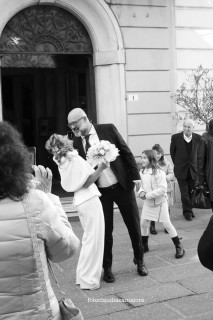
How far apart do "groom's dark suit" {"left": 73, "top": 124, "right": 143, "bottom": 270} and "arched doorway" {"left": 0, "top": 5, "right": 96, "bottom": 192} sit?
16.0 ft

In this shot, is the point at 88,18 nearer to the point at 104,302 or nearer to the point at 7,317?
the point at 104,302

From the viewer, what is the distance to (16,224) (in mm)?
2074

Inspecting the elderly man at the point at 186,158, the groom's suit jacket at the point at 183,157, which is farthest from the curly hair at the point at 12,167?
the groom's suit jacket at the point at 183,157

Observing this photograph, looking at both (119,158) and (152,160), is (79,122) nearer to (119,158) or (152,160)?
(119,158)

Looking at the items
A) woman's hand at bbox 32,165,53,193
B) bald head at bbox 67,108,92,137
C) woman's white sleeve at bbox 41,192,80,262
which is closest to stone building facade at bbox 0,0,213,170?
bald head at bbox 67,108,92,137

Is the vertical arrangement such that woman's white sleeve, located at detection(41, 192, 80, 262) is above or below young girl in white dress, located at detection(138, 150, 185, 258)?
above

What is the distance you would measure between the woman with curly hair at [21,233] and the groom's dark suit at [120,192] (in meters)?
3.28

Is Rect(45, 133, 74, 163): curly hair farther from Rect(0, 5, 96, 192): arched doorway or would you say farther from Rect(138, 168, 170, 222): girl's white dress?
Rect(0, 5, 96, 192): arched doorway

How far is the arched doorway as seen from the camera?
9.78 m

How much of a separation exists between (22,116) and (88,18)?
6260 millimetres

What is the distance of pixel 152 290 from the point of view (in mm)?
5000

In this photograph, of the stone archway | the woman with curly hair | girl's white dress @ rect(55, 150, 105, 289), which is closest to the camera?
the woman with curly hair

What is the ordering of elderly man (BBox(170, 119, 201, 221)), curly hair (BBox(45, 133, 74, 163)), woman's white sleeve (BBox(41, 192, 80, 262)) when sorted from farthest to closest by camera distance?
elderly man (BBox(170, 119, 201, 221)) → curly hair (BBox(45, 133, 74, 163)) → woman's white sleeve (BBox(41, 192, 80, 262))

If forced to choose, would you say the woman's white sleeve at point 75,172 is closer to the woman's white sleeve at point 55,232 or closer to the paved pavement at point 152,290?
the paved pavement at point 152,290
